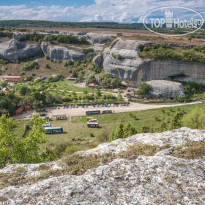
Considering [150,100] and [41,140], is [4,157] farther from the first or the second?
[150,100]

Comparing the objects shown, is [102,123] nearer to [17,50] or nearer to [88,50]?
[88,50]

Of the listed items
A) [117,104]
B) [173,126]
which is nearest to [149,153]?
[173,126]

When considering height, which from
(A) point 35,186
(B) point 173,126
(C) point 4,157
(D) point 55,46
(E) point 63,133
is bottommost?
(E) point 63,133

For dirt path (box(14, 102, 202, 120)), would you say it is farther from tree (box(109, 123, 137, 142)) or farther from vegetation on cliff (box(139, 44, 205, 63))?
tree (box(109, 123, 137, 142))

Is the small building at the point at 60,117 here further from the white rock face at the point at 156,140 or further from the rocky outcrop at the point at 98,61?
the rocky outcrop at the point at 98,61

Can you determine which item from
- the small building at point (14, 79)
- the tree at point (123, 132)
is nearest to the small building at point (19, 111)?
the tree at point (123, 132)

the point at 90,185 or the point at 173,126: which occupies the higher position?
the point at 90,185

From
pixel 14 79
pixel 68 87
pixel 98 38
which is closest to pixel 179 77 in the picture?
pixel 68 87
